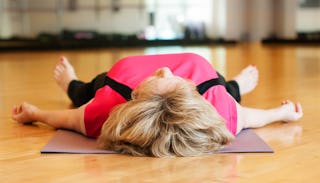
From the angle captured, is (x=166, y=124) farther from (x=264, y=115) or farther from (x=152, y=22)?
(x=152, y=22)

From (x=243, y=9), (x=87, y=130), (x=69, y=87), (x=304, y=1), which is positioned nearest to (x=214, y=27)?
(x=243, y=9)

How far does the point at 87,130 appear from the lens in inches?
55.4

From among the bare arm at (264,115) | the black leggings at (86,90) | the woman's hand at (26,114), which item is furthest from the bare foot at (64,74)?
the bare arm at (264,115)

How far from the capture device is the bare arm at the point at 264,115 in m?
1.48

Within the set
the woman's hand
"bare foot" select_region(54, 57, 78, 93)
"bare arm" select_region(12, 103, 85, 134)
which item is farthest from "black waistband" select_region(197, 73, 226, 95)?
"bare foot" select_region(54, 57, 78, 93)

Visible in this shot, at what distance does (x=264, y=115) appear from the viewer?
160cm

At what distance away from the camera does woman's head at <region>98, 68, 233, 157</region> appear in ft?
3.79

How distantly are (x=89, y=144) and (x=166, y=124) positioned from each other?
25cm

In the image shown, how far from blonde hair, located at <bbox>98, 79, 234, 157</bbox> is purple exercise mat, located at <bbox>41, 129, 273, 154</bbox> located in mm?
52

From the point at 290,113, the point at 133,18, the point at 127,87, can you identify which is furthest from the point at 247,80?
the point at 133,18

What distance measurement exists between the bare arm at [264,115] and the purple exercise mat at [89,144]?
5 centimetres

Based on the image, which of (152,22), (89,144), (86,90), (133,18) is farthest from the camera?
(152,22)

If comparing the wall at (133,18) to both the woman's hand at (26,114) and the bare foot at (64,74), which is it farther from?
the woman's hand at (26,114)

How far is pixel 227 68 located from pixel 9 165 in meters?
2.45
